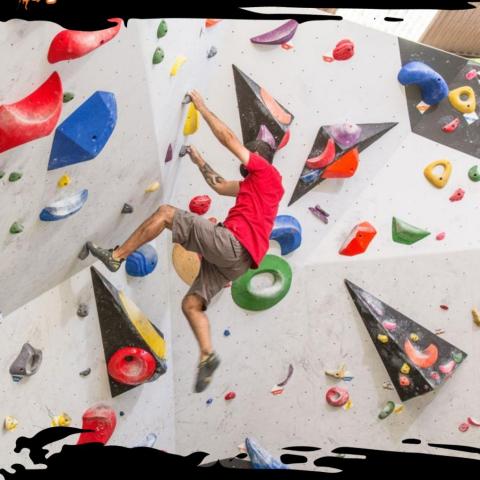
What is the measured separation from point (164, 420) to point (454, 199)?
1594 mm

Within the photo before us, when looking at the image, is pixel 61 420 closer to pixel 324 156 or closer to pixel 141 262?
pixel 141 262

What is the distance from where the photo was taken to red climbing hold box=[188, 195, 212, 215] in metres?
2.88

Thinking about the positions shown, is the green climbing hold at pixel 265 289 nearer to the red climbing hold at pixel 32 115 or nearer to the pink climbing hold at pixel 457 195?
the pink climbing hold at pixel 457 195

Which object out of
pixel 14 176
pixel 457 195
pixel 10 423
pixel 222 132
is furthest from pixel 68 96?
pixel 457 195

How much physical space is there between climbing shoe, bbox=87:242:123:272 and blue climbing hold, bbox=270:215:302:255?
28.0 inches

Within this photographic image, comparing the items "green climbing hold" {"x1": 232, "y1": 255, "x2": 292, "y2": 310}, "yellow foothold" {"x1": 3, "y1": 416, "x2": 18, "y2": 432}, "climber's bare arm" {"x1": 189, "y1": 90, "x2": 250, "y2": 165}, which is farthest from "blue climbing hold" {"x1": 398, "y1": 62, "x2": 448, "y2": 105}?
"yellow foothold" {"x1": 3, "y1": 416, "x2": 18, "y2": 432}

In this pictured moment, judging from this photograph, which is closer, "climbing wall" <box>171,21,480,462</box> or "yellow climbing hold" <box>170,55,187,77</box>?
"yellow climbing hold" <box>170,55,187,77</box>

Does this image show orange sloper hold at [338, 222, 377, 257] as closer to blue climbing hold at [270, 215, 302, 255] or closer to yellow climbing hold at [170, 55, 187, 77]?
blue climbing hold at [270, 215, 302, 255]

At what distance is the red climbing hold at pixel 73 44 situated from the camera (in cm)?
188

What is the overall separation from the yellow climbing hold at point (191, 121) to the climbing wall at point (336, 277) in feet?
0.36

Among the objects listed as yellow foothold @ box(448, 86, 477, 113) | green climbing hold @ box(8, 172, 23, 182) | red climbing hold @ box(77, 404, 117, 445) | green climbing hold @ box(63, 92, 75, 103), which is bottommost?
red climbing hold @ box(77, 404, 117, 445)

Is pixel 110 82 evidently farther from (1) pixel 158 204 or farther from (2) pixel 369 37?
(2) pixel 369 37

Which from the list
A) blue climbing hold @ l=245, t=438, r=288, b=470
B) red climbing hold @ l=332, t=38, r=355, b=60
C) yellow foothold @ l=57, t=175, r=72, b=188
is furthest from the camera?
blue climbing hold @ l=245, t=438, r=288, b=470

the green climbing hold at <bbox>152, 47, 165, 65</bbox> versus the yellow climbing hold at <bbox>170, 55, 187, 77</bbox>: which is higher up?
the green climbing hold at <bbox>152, 47, 165, 65</bbox>
